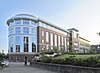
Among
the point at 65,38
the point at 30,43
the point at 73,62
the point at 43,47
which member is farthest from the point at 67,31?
the point at 73,62

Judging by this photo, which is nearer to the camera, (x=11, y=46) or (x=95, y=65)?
(x=95, y=65)

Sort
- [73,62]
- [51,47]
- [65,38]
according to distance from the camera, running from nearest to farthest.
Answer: [73,62], [51,47], [65,38]

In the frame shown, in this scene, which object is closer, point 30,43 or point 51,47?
point 30,43

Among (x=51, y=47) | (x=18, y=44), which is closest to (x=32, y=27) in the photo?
(x=18, y=44)

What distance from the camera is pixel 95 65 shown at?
53.3ft

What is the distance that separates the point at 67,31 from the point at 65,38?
409cm

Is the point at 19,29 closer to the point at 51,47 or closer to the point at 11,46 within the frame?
the point at 11,46

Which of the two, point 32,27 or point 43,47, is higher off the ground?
point 32,27

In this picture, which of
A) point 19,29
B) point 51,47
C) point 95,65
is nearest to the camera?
point 95,65

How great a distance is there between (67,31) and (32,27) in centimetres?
3417

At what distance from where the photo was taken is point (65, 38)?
107 meters

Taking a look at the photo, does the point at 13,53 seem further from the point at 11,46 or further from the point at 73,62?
the point at 73,62

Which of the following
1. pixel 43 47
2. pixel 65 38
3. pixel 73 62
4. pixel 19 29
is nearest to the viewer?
pixel 73 62

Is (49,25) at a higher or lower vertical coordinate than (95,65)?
higher
